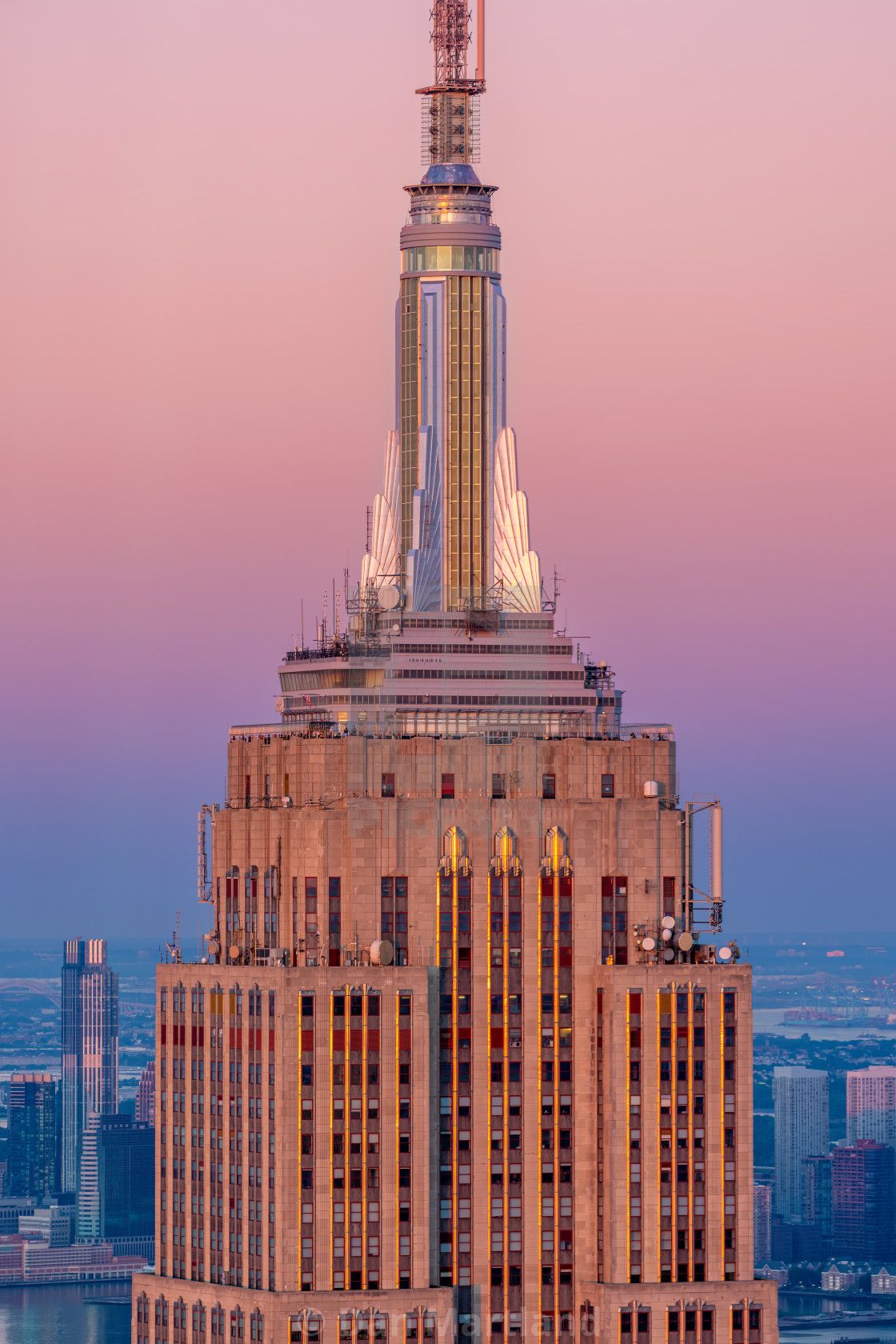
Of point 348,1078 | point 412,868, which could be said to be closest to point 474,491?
point 412,868

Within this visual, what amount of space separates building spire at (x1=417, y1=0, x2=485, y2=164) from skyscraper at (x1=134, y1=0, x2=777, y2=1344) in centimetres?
2847

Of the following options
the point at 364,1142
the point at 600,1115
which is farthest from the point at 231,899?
the point at 600,1115

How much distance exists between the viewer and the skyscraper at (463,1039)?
159625 millimetres

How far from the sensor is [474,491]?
17438 centimetres

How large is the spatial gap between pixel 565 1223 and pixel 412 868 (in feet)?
66.4

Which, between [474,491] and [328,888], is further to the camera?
[474,491]

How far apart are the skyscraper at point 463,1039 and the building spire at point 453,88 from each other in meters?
28.5

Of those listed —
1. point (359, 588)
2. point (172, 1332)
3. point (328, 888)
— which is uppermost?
point (359, 588)

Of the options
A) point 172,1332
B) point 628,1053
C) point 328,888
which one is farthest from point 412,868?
point 172,1332

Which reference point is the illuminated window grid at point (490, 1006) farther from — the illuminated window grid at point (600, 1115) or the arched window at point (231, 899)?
the arched window at point (231, 899)

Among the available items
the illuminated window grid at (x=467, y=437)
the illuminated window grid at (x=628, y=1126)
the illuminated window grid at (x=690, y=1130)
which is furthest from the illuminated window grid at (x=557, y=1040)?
the illuminated window grid at (x=467, y=437)

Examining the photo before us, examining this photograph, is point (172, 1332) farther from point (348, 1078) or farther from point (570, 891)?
point (570, 891)

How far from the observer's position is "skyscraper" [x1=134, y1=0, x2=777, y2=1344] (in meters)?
160

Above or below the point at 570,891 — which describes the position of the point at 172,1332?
below
